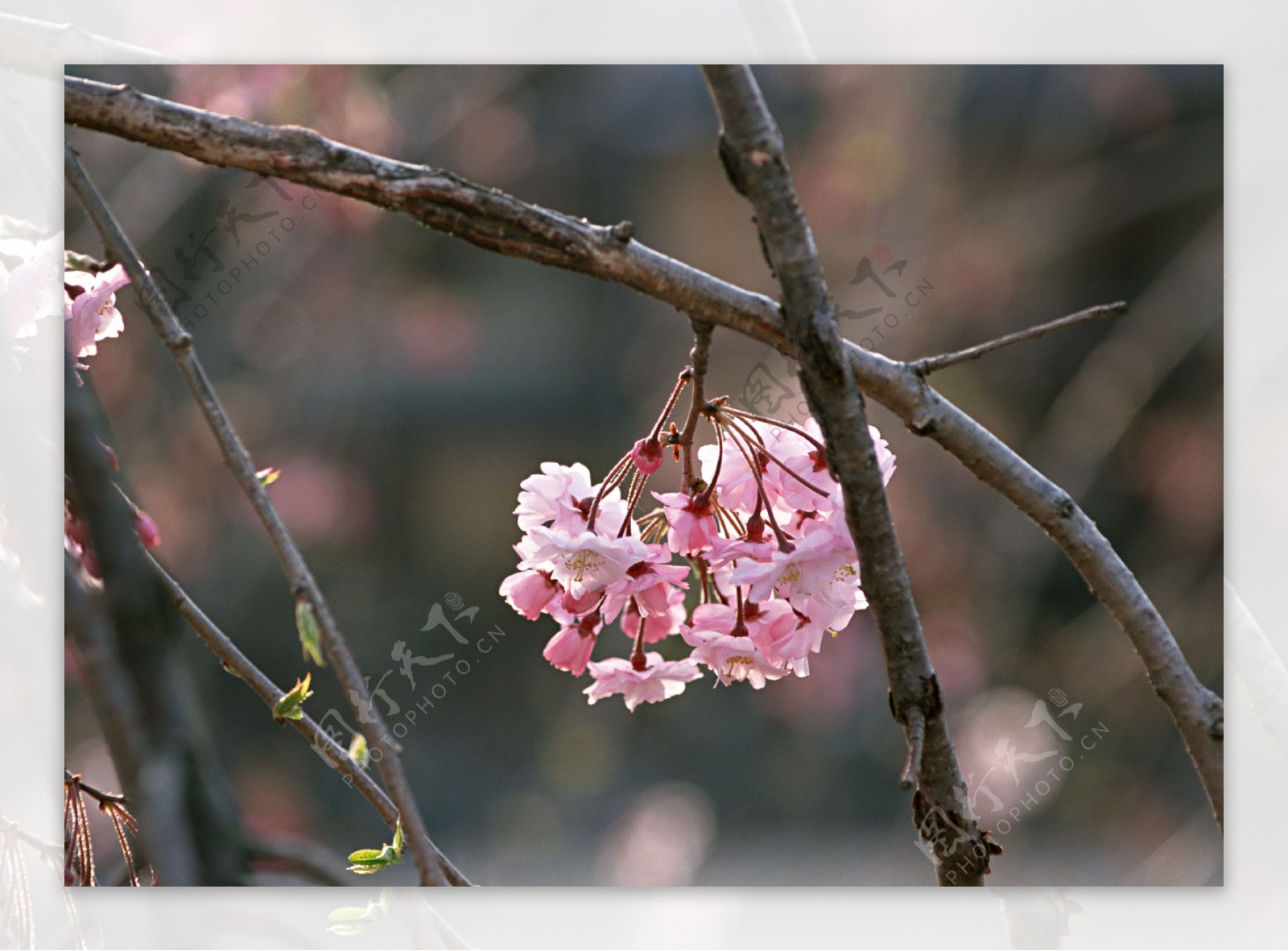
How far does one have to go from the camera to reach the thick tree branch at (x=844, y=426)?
0.72 meters

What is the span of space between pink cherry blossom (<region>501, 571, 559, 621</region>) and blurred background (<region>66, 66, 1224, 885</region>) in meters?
0.40

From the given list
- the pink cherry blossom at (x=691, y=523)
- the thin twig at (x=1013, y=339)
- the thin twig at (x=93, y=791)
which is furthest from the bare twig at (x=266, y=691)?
the thin twig at (x=1013, y=339)

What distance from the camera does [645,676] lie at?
3.06 feet

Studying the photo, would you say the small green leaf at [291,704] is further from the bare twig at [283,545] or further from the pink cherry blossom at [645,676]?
the pink cherry blossom at [645,676]

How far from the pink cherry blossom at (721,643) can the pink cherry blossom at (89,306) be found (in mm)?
618

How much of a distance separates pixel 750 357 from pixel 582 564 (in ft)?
1.76

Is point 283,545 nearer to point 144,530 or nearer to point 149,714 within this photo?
point 149,714

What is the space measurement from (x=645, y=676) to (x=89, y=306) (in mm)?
636

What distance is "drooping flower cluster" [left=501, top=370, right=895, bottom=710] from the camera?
0.83 meters

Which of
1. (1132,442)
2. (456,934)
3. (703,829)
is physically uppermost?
(1132,442)

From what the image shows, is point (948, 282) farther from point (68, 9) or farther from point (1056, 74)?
point (68, 9)

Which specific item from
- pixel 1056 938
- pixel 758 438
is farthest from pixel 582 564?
pixel 1056 938

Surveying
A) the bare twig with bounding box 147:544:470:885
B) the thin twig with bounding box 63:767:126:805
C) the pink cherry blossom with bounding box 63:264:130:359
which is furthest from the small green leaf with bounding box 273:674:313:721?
the pink cherry blossom with bounding box 63:264:130:359

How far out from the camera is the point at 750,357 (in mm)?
1327
